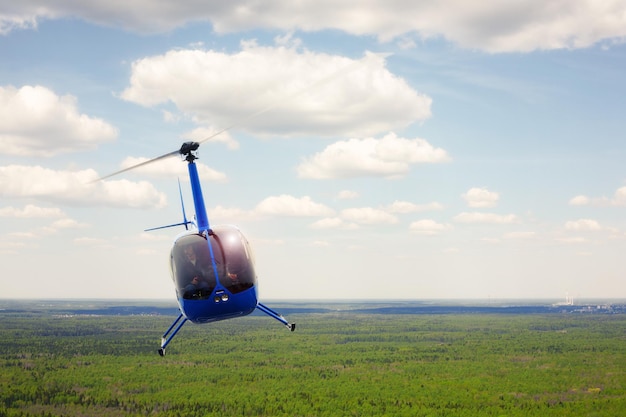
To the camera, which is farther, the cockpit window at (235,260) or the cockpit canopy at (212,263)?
the cockpit window at (235,260)

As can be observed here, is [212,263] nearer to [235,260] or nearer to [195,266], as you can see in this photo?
[195,266]

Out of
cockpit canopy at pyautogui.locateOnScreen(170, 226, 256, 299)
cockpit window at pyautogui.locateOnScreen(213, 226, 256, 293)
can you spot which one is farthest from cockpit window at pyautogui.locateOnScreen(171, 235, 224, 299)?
cockpit window at pyautogui.locateOnScreen(213, 226, 256, 293)

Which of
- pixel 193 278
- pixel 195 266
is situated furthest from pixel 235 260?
pixel 193 278

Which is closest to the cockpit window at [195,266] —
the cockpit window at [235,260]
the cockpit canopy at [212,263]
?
the cockpit canopy at [212,263]

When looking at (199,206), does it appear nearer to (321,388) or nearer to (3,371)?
(321,388)

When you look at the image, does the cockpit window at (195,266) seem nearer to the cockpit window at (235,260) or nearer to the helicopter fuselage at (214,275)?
the helicopter fuselage at (214,275)

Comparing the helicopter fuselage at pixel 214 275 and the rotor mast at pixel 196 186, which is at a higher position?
the rotor mast at pixel 196 186

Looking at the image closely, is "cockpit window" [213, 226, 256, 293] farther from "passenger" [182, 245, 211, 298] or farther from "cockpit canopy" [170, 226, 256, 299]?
"passenger" [182, 245, 211, 298]
